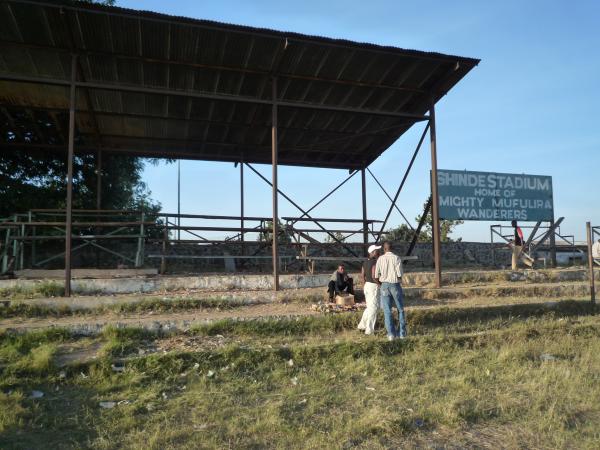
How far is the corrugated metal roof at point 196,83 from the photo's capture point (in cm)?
862

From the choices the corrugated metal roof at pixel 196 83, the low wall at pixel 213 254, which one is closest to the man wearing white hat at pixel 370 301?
the low wall at pixel 213 254

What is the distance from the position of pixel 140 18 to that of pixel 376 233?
8.71 metres

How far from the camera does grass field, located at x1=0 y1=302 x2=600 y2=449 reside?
→ 13.6 ft

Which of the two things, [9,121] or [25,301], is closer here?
[25,301]

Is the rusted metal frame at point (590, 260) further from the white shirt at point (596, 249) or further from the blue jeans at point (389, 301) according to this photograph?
the white shirt at point (596, 249)

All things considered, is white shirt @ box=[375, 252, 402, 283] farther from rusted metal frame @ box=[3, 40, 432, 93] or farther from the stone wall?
rusted metal frame @ box=[3, 40, 432, 93]

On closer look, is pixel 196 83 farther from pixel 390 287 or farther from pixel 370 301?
pixel 390 287

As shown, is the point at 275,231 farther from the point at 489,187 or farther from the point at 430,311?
the point at 489,187

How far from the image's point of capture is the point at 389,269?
7.31 meters

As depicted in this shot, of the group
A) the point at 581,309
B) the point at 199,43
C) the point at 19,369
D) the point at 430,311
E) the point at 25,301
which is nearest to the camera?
the point at 19,369

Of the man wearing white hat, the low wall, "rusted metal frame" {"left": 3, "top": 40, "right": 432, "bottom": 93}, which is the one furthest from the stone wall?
"rusted metal frame" {"left": 3, "top": 40, "right": 432, "bottom": 93}

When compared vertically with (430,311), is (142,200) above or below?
above

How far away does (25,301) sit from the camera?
25.7 ft

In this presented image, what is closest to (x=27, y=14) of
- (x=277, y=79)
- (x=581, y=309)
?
(x=277, y=79)
